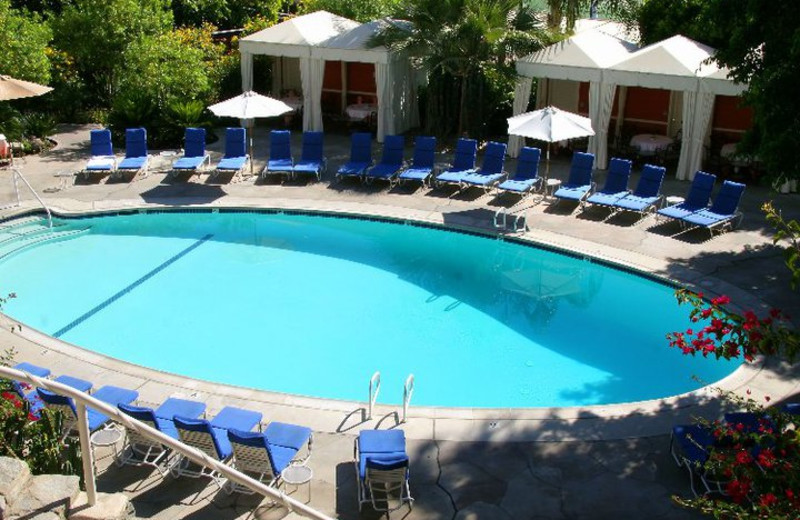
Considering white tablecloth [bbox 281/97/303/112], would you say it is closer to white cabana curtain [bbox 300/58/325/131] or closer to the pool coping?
white cabana curtain [bbox 300/58/325/131]

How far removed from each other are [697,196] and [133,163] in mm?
11627

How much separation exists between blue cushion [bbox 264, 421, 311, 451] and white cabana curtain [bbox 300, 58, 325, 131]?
46.3 feet

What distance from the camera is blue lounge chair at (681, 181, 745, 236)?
52.4 ft

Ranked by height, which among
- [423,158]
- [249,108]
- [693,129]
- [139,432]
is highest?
[249,108]

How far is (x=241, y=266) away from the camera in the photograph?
16047 millimetres

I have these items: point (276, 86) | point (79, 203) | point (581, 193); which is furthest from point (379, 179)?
point (276, 86)

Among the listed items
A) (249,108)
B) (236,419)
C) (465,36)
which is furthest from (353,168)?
(236,419)

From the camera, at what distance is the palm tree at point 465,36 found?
19891 millimetres

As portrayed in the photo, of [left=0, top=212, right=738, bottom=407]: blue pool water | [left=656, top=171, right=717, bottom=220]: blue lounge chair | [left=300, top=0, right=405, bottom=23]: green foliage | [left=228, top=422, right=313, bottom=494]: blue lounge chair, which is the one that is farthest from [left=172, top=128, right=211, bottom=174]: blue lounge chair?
[left=228, top=422, right=313, bottom=494]: blue lounge chair

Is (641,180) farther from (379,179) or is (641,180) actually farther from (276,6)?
(276,6)

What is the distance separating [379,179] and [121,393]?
1043 cm

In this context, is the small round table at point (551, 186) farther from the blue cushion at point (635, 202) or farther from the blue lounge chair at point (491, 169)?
the blue cushion at point (635, 202)

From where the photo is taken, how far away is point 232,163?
19.3 meters

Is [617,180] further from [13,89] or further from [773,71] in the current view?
[13,89]
